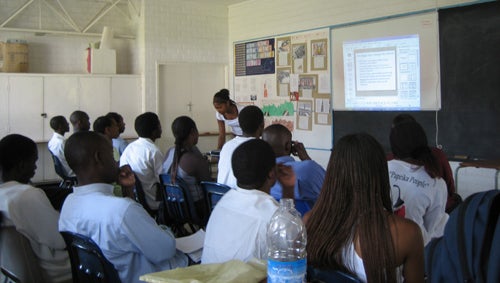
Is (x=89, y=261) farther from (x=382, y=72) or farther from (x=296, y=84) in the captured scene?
(x=296, y=84)

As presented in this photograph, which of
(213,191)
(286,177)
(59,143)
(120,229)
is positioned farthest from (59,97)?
(120,229)

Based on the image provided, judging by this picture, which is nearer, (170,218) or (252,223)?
(252,223)

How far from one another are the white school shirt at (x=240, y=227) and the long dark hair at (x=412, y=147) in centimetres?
117

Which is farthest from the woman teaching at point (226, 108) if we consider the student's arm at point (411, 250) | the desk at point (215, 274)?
the desk at point (215, 274)

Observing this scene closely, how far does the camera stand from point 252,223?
6.22ft

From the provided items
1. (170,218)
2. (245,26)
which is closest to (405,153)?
(170,218)

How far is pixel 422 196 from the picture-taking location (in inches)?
104

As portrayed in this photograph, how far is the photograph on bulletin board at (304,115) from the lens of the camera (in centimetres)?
693

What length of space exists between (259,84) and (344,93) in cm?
184

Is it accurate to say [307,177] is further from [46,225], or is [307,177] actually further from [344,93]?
[344,93]

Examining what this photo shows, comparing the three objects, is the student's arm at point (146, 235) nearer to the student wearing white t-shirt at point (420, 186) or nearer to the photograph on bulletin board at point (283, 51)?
the student wearing white t-shirt at point (420, 186)

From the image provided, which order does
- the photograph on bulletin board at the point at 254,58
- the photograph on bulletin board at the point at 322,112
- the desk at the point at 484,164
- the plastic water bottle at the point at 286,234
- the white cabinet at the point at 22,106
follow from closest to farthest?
the plastic water bottle at the point at 286,234, the desk at the point at 484,164, the photograph on bulletin board at the point at 322,112, the white cabinet at the point at 22,106, the photograph on bulletin board at the point at 254,58

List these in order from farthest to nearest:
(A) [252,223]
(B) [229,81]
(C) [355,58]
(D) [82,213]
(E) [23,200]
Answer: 1. (B) [229,81]
2. (C) [355,58]
3. (E) [23,200]
4. (D) [82,213]
5. (A) [252,223]

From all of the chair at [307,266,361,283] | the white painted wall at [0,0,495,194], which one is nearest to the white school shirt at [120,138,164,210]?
the chair at [307,266,361,283]
